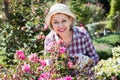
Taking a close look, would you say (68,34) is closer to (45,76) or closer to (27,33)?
(45,76)

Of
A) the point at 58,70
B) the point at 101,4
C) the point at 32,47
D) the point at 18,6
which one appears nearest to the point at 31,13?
the point at 18,6

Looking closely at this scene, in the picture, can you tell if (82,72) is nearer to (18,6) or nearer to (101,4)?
(18,6)

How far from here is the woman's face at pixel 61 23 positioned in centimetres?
372

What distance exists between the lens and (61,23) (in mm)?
3717

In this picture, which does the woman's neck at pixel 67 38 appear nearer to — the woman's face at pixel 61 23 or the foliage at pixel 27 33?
the woman's face at pixel 61 23

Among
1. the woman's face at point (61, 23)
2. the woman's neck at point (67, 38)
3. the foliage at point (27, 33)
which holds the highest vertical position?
the woman's face at point (61, 23)

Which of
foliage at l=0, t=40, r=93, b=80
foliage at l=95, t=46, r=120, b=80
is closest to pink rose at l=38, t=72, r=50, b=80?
foliage at l=0, t=40, r=93, b=80

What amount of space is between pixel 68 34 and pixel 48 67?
2.33 ft

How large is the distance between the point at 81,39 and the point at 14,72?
98cm

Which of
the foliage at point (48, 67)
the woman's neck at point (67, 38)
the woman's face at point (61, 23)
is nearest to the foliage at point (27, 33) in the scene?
the woman's neck at point (67, 38)

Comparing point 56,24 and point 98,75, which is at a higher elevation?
point 56,24

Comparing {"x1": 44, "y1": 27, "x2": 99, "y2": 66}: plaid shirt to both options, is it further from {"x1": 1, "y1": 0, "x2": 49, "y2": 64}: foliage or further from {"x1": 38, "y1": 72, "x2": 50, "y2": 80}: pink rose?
{"x1": 1, "y1": 0, "x2": 49, "y2": 64}: foliage

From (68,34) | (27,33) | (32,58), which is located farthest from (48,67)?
(27,33)

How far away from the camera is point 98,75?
3.23 meters
